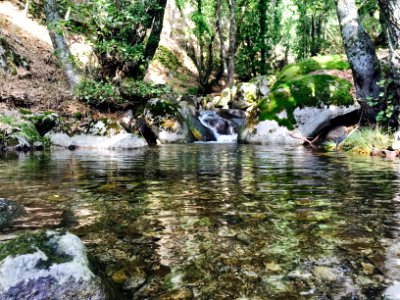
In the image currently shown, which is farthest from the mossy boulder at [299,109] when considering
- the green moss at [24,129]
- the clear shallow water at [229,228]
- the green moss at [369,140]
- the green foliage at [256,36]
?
the green foliage at [256,36]

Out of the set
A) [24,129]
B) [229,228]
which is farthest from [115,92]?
[229,228]

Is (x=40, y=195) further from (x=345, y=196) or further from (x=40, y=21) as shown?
(x=40, y=21)

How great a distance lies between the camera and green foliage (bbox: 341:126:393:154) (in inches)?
395

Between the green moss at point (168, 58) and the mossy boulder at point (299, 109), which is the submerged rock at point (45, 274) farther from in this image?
the green moss at point (168, 58)

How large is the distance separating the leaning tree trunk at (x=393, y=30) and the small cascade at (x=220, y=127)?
893cm

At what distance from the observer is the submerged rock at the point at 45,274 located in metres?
2.11


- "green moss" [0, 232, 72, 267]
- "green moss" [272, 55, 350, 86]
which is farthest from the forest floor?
"green moss" [0, 232, 72, 267]

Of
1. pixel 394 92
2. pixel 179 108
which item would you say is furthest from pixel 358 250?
pixel 179 108

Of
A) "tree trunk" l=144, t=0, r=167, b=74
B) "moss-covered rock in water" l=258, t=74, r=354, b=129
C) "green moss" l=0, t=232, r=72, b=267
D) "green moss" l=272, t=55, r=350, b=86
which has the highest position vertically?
"tree trunk" l=144, t=0, r=167, b=74

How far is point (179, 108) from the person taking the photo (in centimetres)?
1773

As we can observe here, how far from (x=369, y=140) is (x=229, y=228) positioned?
26.2 ft

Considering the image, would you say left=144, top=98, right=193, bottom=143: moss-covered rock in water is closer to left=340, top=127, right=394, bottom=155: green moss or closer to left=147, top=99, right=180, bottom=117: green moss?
left=147, top=99, right=180, bottom=117: green moss

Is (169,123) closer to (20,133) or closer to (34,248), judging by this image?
(20,133)

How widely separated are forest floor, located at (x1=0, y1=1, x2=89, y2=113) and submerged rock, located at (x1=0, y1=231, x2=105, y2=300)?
12775 millimetres
